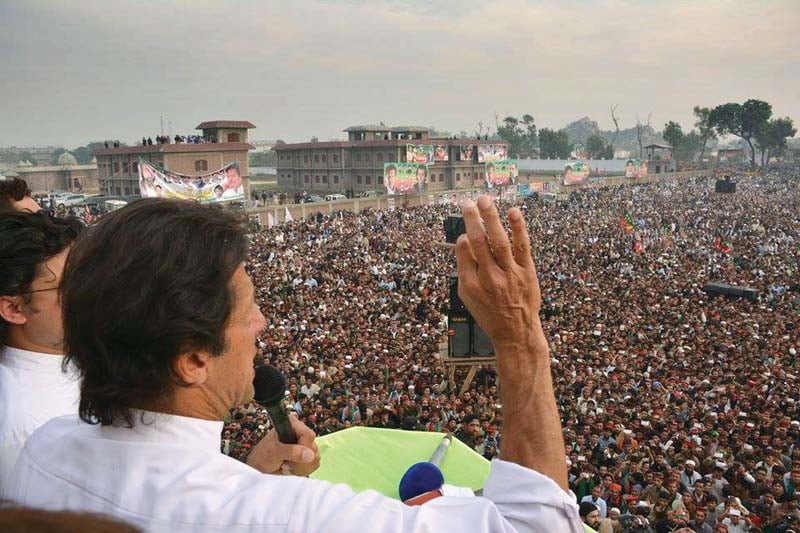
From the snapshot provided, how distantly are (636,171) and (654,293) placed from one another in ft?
133

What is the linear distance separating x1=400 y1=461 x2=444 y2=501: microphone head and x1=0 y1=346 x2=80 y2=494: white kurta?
1.13 metres

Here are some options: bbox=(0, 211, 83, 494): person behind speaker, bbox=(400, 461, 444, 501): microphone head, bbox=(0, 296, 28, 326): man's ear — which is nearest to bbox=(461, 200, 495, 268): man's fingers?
bbox=(400, 461, 444, 501): microphone head

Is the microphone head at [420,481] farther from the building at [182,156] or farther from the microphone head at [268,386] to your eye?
the building at [182,156]

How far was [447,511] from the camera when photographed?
35.1 inches

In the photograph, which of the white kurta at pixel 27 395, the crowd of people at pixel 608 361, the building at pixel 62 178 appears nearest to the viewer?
the white kurta at pixel 27 395

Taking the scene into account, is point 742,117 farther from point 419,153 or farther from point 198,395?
point 198,395

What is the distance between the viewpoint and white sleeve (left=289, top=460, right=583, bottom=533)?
86cm

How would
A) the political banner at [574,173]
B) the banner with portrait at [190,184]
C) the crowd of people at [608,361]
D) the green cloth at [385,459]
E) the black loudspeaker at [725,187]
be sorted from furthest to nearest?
the political banner at [574,173] < the black loudspeaker at [725,187] < the banner with portrait at [190,184] < the crowd of people at [608,361] < the green cloth at [385,459]

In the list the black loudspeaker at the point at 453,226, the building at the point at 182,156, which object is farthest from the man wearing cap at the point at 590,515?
the building at the point at 182,156

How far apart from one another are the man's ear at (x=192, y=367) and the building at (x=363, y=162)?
4162cm

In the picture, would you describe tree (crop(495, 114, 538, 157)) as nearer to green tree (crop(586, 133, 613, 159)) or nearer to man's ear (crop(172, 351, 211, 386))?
green tree (crop(586, 133, 613, 159))

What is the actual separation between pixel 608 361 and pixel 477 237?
9630 mm

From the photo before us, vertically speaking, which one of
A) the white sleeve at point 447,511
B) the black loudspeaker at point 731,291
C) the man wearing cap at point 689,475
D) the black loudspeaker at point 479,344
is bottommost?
the man wearing cap at point 689,475

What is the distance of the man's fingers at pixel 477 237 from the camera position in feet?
3.48
